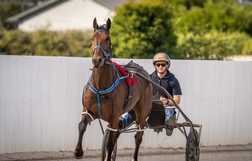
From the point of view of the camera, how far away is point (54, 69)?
1042cm

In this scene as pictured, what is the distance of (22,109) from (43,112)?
403 millimetres

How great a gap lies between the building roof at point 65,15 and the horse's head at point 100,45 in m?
35.4

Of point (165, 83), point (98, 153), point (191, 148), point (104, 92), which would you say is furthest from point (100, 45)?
point (98, 153)

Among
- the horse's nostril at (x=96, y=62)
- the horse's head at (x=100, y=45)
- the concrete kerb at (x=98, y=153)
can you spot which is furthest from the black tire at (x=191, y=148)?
the horse's nostril at (x=96, y=62)

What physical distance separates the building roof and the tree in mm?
23456

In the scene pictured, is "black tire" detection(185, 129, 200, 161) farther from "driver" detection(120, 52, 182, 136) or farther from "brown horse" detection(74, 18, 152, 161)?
"brown horse" detection(74, 18, 152, 161)

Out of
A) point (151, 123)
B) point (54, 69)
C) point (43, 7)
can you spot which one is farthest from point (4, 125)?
point (43, 7)

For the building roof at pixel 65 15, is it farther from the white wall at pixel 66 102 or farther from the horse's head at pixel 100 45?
the horse's head at pixel 100 45

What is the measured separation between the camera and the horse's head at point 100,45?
23.5 ft

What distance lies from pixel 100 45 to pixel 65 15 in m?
38.8

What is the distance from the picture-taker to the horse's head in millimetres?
7148

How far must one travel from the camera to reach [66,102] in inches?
414

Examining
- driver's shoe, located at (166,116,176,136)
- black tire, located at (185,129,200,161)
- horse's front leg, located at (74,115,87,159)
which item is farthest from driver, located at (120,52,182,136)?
horse's front leg, located at (74,115,87,159)

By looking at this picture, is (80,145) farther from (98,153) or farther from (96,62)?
(98,153)
